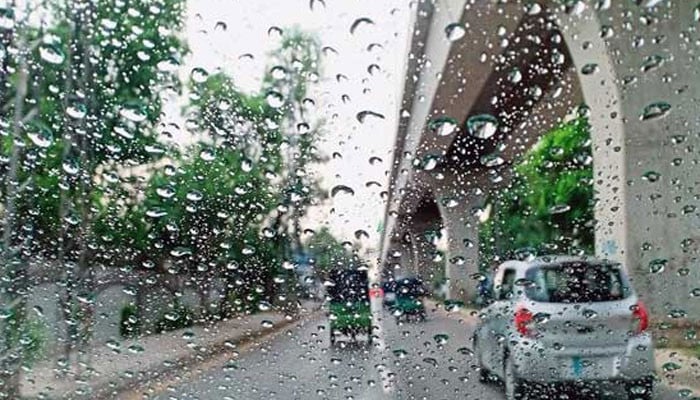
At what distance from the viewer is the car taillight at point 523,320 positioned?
3.19 metres

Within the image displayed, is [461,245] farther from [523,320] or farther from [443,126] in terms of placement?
[443,126]

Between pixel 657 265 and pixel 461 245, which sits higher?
pixel 461 245

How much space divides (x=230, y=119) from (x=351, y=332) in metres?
1.10

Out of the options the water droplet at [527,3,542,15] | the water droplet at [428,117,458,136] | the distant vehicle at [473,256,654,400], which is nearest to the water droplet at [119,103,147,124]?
the water droplet at [428,117,458,136]

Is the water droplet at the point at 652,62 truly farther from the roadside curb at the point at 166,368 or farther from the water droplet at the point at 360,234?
the roadside curb at the point at 166,368

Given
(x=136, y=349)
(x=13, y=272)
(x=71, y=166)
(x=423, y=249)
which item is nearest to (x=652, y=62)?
(x=423, y=249)

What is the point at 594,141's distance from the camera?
363cm

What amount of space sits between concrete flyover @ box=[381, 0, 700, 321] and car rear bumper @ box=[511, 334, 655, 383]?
0.19 metres

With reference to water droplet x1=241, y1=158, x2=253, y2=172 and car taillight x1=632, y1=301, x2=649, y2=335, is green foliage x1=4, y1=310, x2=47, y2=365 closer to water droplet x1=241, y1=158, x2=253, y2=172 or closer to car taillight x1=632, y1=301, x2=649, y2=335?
water droplet x1=241, y1=158, x2=253, y2=172

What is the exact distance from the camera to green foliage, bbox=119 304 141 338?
4746 millimetres

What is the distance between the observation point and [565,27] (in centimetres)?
403

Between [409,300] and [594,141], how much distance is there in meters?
0.95

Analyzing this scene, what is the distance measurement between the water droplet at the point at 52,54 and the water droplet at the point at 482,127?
1.96 m

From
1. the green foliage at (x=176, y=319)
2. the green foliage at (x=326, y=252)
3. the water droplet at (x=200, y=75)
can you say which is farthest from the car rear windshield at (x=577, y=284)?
the green foliage at (x=176, y=319)
